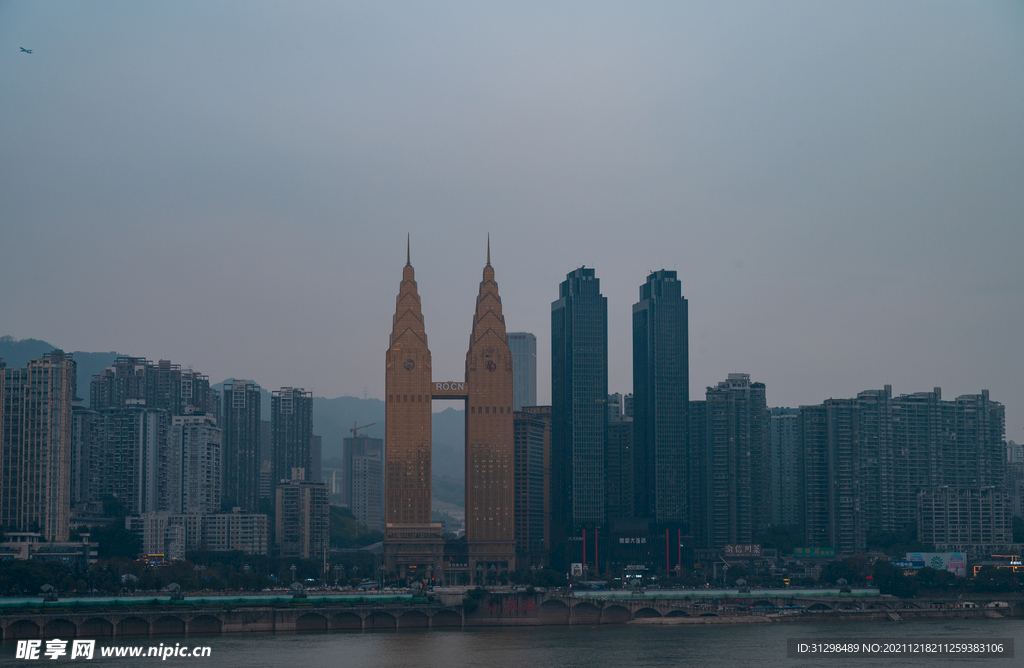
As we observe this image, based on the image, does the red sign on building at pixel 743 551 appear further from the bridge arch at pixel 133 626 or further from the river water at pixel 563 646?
the bridge arch at pixel 133 626

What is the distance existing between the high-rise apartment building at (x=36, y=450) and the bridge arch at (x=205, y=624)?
39.6m

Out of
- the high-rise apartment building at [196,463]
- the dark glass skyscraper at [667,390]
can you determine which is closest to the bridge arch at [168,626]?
the high-rise apartment building at [196,463]

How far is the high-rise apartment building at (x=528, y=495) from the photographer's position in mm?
159375

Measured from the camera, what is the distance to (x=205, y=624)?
305 ft

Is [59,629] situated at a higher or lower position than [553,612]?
higher

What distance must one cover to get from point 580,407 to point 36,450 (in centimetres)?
6766

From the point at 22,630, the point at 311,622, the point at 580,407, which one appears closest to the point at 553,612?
the point at 311,622

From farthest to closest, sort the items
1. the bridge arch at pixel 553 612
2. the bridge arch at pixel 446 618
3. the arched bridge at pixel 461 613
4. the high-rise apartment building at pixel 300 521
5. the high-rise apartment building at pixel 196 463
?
the high-rise apartment building at pixel 300 521
the high-rise apartment building at pixel 196 463
the bridge arch at pixel 553 612
the bridge arch at pixel 446 618
the arched bridge at pixel 461 613

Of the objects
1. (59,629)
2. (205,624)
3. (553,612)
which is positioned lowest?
(553,612)

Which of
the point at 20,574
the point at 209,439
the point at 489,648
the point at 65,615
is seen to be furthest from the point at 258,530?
the point at 489,648

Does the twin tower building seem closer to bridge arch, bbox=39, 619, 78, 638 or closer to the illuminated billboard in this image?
the illuminated billboard

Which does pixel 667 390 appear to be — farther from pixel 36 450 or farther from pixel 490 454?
pixel 36 450

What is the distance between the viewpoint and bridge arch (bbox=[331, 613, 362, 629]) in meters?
98.2

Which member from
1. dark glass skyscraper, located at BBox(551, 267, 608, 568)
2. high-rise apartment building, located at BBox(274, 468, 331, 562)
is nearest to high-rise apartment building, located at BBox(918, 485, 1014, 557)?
dark glass skyscraper, located at BBox(551, 267, 608, 568)
